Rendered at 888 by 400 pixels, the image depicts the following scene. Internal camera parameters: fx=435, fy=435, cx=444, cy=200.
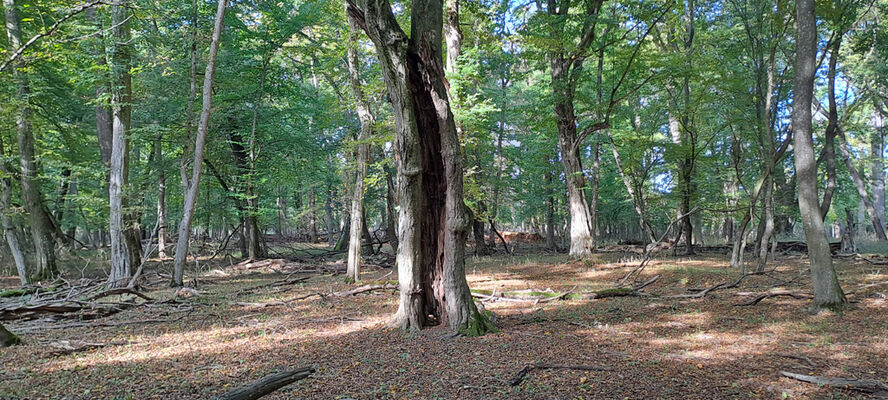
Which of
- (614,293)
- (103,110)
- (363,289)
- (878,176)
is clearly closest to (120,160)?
(103,110)

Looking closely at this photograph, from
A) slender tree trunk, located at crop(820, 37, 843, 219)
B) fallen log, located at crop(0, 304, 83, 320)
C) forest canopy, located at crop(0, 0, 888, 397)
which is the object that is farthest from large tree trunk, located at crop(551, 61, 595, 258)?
fallen log, located at crop(0, 304, 83, 320)

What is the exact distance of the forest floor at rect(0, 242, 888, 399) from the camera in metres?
4.05

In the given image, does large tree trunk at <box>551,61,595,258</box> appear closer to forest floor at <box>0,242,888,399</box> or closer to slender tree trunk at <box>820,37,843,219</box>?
forest floor at <box>0,242,888,399</box>

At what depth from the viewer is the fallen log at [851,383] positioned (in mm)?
3662

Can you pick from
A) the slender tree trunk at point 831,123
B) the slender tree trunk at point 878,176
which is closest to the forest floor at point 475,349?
the slender tree trunk at point 831,123

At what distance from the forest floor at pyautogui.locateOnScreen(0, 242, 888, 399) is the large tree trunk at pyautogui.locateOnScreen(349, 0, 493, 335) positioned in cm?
49

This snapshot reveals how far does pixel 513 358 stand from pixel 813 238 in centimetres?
514

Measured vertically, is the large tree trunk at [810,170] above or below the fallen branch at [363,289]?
above

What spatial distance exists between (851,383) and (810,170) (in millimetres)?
3834

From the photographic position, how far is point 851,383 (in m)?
3.79

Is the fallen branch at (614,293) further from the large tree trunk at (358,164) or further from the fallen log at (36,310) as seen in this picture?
the fallen log at (36,310)

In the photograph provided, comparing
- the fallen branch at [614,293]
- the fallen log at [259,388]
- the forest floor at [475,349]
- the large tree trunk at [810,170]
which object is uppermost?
the large tree trunk at [810,170]

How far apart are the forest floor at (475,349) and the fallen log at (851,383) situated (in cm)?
6

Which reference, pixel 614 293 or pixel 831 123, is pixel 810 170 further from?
pixel 831 123
